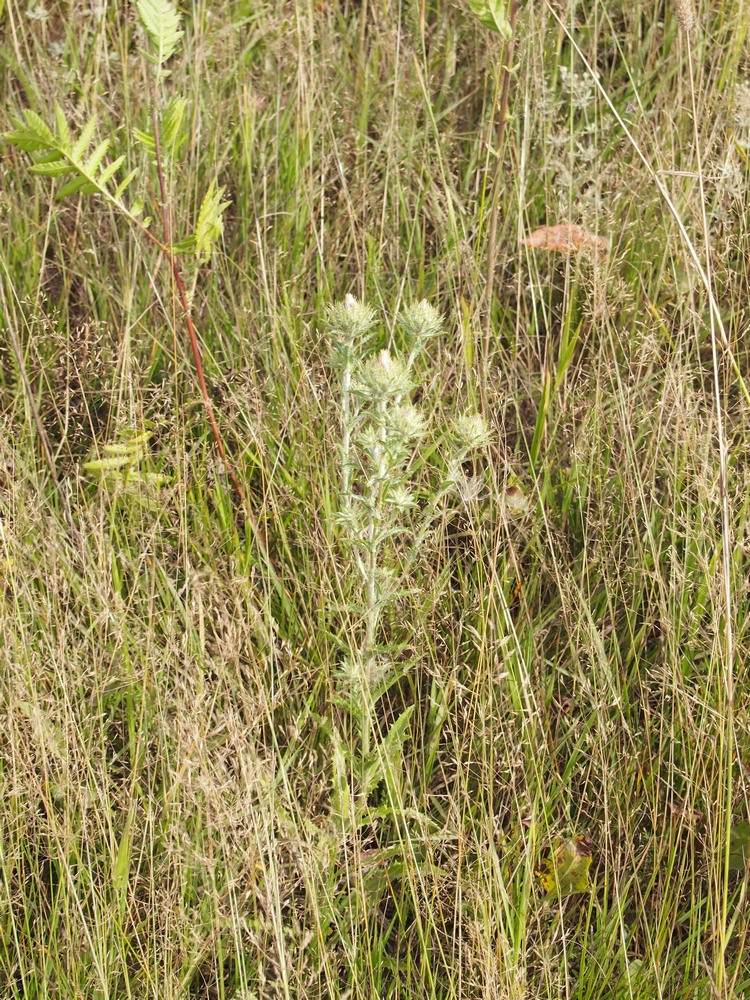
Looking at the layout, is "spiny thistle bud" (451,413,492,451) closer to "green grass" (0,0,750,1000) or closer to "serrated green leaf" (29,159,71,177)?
"green grass" (0,0,750,1000)

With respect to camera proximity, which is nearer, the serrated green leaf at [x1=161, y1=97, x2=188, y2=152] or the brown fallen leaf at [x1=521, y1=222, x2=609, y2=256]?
the serrated green leaf at [x1=161, y1=97, x2=188, y2=152]

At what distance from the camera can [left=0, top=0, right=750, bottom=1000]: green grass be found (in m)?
1.65

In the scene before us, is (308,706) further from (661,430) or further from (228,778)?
(661,430)

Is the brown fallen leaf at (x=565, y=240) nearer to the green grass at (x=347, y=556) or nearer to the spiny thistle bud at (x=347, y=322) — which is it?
the green grass at (x=347, y=556)

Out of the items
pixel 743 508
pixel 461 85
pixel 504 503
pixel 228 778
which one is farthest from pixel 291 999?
pixel 461 85

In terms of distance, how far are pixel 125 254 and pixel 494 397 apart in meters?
1.07

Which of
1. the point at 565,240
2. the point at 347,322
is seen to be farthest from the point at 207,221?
the point at 565,240

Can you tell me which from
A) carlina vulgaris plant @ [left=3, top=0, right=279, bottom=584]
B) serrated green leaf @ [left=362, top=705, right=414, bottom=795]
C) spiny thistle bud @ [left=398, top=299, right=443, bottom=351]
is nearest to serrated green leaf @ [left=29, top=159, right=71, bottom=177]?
carlina vulgaris plant @ [left=3, top=0, right=279, bottom=584]

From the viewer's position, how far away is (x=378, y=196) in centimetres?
262

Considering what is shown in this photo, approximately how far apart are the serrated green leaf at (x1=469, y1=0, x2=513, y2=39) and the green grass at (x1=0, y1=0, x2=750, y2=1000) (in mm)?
282

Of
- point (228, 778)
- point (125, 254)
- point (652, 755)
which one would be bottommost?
point (652, 755)

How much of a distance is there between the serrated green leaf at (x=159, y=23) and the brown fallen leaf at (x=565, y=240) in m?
0.93

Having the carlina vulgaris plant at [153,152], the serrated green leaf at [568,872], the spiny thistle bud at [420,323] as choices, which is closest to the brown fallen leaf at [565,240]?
the spiny thistle bud at [420,323]

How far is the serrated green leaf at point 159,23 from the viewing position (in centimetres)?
177
